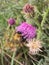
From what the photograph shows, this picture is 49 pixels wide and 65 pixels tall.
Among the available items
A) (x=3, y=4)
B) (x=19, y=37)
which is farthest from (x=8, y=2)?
(x=19, y=37)

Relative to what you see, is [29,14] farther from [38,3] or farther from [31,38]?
[38,3]

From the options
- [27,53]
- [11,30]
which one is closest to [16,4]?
[11,30]

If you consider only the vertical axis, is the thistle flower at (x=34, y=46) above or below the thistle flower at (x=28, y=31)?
below

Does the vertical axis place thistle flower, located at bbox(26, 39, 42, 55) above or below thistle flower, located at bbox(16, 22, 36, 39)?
below

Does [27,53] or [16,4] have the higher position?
[16,4]

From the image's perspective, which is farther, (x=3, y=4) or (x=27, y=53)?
(x=3, y=4)

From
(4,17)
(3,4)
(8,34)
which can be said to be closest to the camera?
(8,34)

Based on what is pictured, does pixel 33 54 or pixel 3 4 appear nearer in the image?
pixel 33 54

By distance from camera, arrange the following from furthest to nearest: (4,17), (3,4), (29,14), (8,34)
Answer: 1. (3,4)
2. (4,17)
3. (8,34)
4. (29,14)

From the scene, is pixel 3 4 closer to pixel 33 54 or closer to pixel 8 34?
pixel 8 34
